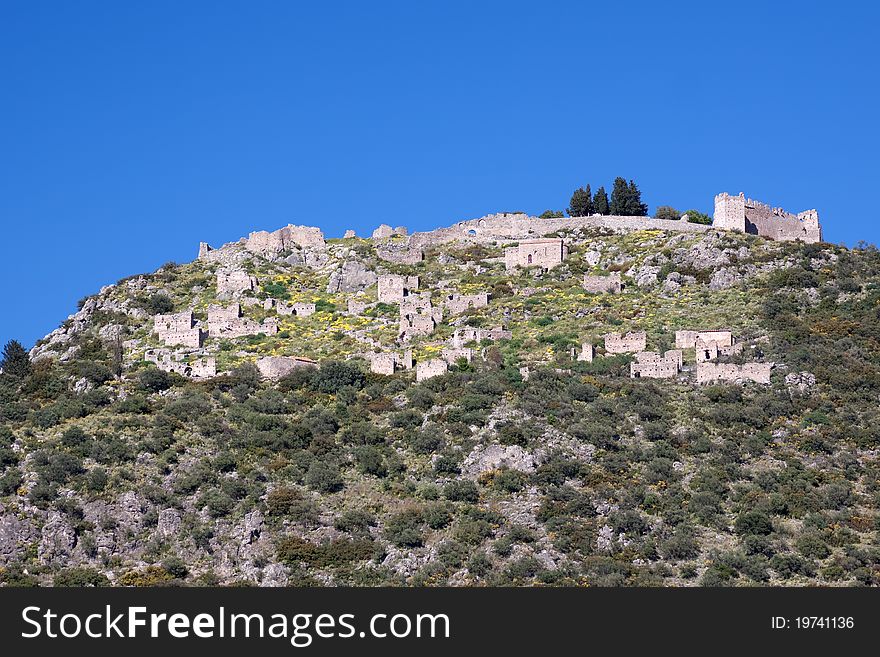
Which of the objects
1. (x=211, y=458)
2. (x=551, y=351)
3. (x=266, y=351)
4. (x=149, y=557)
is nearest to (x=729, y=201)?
(x=551, y=351)

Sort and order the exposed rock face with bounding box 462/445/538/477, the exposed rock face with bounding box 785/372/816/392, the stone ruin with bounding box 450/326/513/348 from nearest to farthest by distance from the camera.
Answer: the exposed rock face with bounding box 462/445/538/477 < the exposed rock face with bounding box 785/372/816/392 < the stone ruin with bounding box 450/326/513/348

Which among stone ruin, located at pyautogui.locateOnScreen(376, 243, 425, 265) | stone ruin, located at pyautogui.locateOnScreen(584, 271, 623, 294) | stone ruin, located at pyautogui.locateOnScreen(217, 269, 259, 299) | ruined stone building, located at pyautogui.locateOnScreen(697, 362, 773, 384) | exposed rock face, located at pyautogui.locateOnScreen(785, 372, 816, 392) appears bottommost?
exposed rock face, located at pyautogui.locateOnScreen(785, 372, 816, 392)

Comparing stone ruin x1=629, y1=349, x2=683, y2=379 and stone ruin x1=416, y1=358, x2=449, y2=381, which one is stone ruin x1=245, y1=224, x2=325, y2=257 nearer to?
stone ruin x1=416, y1=358, x2=449, y2=381

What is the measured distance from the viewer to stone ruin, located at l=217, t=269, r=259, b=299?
10606 centimetres

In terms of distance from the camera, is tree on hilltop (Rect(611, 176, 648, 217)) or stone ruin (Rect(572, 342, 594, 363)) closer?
stone ruin (Rect(572, 342, 594, 363))

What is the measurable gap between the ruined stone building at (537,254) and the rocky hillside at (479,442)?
120 cm

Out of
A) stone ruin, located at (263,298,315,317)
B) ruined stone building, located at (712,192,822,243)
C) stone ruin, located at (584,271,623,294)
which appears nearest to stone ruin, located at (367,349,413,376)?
stone ruin, located at (263,298,315,317)

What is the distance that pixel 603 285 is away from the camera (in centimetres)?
10238

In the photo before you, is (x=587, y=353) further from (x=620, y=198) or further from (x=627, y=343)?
(x=620, y=198)

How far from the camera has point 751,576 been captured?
7338 cm

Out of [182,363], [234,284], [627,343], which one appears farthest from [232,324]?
[627,343]

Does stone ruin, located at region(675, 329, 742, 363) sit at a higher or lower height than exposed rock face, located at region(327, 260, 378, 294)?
lower

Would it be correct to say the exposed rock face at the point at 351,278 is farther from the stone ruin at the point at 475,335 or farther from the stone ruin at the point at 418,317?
the stone ruin at the point at 475,335

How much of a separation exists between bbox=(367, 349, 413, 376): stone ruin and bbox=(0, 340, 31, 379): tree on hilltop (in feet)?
53.3
